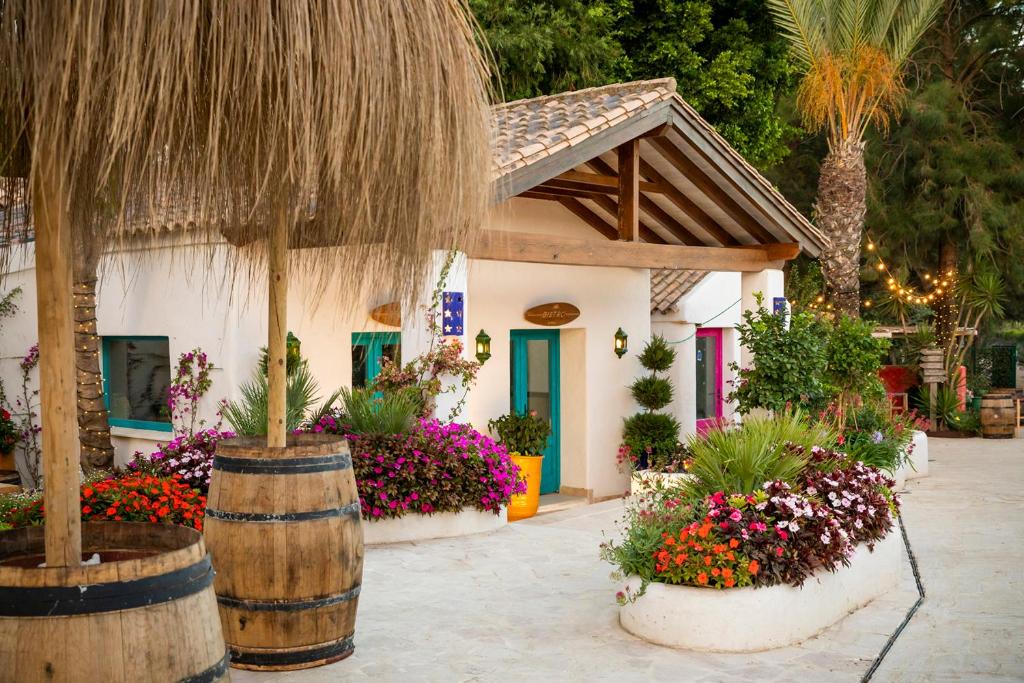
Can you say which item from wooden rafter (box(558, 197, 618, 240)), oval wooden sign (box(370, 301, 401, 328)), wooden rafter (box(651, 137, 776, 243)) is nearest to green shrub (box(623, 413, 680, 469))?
wooden rafter (box(558, 197, 618, 240))

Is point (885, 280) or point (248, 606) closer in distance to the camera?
point (248, 606)

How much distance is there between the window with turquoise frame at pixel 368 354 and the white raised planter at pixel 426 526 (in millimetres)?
2496

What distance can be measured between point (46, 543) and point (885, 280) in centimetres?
2297

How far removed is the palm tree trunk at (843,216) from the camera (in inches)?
670

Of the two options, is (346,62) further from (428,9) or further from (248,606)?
(248,606)

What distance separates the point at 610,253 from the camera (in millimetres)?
10648

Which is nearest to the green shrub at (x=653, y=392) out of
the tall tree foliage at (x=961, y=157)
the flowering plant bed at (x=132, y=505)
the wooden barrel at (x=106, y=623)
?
the flowering plant bed at (x=132, y=505)

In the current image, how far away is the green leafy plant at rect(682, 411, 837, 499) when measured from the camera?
6.87m

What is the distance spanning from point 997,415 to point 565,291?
10.3m

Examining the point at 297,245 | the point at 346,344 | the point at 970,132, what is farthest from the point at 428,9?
the point at 970,132

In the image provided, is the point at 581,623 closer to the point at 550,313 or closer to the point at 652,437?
the point at 550,313

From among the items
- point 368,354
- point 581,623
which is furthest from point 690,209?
point 581,623

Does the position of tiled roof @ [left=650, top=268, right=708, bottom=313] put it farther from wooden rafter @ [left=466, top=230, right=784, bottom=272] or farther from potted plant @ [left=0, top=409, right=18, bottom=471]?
potted plant @ [left=0, top=409, right=18, bottom=471]

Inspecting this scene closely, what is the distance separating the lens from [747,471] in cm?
685
